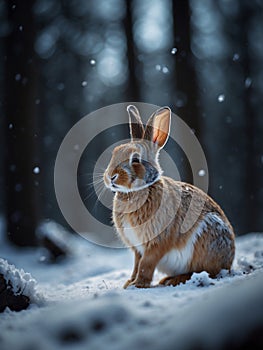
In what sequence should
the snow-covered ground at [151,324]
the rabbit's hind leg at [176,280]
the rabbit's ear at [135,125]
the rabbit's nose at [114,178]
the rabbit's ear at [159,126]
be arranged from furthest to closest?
the rabbit's ear at [135,125] < the rabbit's ear at [159,126] < the rabbit's hind leg at [176,280] < the rabbit's nose at [114,178] < the snow-covered ground at [151,324]

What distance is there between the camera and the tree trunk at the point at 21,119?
291 inches

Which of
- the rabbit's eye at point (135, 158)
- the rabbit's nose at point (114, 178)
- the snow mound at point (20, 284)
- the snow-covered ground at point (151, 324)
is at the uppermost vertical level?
the rabbit's eye at point (135, 158)

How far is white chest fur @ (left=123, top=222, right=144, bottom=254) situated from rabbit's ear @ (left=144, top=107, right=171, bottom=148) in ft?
2.83

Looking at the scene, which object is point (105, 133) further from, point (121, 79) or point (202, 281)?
point (202, 281)

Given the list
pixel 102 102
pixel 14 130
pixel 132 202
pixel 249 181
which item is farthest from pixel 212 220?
pixel 102 102

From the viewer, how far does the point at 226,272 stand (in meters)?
3.54

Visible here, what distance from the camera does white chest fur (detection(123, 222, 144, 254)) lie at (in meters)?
3.51

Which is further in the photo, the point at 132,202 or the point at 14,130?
the point at 14,130

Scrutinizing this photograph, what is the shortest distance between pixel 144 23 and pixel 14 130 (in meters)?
5.15

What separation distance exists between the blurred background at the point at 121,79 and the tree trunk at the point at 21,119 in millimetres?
20

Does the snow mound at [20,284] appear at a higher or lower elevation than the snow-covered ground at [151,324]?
lower

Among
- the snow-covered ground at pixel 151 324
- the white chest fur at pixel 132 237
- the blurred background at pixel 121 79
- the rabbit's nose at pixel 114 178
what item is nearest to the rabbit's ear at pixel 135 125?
the rabbit's nose at pixel 114 178

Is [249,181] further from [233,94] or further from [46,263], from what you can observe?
[46,263]

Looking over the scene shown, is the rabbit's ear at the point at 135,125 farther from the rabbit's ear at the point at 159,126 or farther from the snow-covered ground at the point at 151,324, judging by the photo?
the snow-covered ground at the point at 151,324
